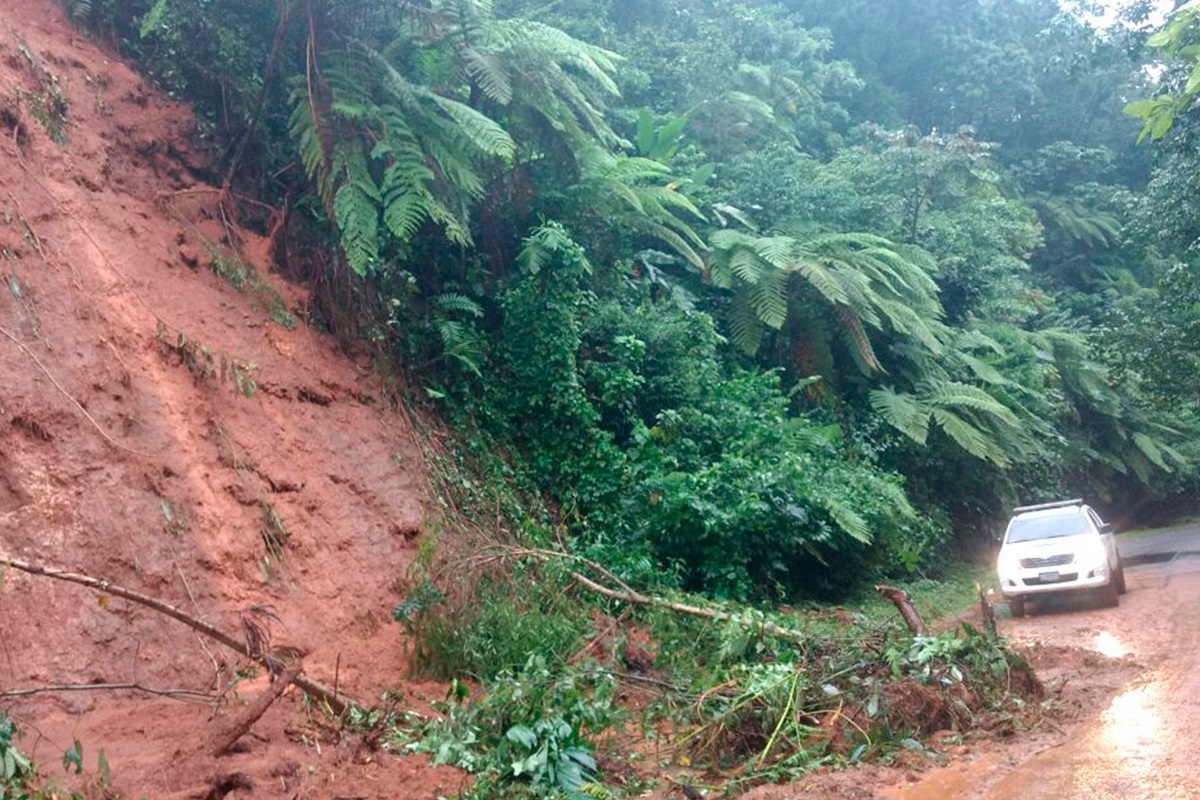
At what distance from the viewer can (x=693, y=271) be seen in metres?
18.1

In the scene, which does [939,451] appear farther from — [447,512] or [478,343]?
[447,512]

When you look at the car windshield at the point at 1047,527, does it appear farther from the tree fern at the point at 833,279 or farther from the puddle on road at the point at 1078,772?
the puddle on road at the point at 1078,772

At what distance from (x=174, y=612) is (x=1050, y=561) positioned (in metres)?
11.3

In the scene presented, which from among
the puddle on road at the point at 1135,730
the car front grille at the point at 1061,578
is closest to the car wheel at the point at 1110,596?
the car front grille at the point at 1061,578

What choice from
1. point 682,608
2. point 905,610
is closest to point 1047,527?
point 905,610

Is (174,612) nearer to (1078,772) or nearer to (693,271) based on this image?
(1078,772)

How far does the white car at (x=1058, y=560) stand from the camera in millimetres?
14281

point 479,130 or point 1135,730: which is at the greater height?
point 479,130

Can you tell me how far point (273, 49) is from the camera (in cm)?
1201

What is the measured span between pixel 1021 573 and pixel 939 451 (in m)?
6.02

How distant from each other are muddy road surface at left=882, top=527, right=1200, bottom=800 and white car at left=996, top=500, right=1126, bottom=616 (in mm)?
830

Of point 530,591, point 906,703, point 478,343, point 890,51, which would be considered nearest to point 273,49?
point 478,343

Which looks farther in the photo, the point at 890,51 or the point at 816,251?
the point at 890,51

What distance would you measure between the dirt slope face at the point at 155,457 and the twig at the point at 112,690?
0.26 feet
